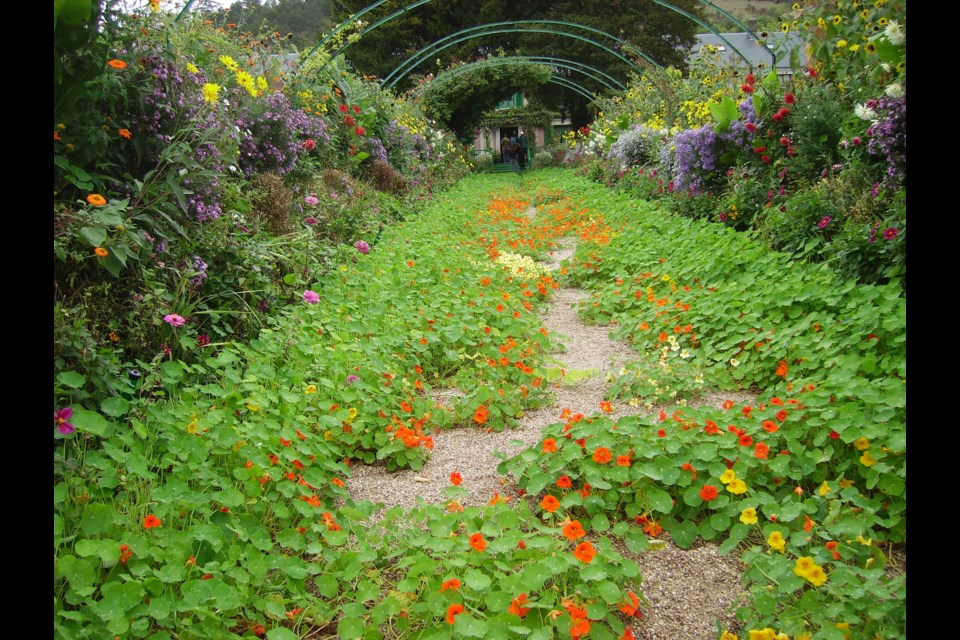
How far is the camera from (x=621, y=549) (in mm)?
2307

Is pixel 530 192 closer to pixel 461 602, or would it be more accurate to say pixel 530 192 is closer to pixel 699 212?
pixel 699 212

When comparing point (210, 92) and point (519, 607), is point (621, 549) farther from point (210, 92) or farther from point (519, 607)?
point (210, 92)

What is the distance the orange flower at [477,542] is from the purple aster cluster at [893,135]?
3.20m

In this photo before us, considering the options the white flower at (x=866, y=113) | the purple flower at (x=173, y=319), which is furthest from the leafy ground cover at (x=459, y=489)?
the white flower at (x=866, y=113)

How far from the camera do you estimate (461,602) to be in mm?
1913

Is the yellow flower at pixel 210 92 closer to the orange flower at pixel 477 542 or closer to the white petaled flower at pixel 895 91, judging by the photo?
the orange flower at pixel 477 542

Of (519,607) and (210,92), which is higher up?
(210,92)

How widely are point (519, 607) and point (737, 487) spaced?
0.94 m

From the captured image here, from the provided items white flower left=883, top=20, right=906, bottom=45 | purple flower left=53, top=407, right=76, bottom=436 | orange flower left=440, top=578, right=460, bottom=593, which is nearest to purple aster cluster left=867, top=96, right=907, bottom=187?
white flower left=883, top=20, right=906, bottom=45

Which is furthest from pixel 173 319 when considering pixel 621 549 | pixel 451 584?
pixel 621 549

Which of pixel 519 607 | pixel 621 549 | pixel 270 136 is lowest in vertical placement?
pixel 621 549

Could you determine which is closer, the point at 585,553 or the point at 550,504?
the point at 585,553

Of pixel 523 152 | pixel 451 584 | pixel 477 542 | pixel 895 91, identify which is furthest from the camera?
pixel 523 152
